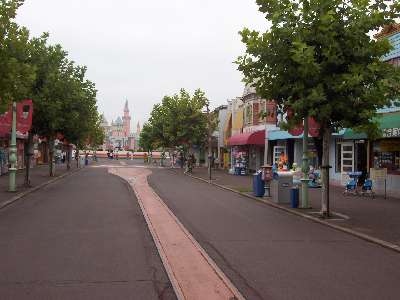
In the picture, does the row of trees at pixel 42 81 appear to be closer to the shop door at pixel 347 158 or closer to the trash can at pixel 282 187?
the trash can at pixel 282 187

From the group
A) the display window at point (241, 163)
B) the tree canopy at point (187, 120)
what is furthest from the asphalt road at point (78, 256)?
the tree canopy at point (187, 120)

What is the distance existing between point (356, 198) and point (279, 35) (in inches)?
371

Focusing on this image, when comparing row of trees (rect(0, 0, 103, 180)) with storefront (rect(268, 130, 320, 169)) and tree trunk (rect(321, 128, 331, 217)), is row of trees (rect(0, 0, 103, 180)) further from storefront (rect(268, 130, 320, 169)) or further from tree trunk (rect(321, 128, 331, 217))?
storefront (rect(268, 130, 320, 169))

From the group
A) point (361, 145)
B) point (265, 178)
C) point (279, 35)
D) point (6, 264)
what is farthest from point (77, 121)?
point (6, 264)

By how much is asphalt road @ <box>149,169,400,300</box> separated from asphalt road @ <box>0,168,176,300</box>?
1.18 m

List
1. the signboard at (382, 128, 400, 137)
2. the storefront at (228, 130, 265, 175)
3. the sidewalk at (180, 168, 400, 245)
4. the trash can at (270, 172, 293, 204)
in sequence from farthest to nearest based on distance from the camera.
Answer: the storefront at (228, 130, 265, 175) < the signboard at (382, 128, 400, 137) < the trash can at (270, 172, 293, 204) < the sidewalk at (180, 168, 400, 245)

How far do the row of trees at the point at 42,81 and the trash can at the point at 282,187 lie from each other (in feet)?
29.3

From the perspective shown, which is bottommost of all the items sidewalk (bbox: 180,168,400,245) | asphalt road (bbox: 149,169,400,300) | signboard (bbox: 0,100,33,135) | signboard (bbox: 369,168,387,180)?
asphalt road (bbox: 149,169,400,300)

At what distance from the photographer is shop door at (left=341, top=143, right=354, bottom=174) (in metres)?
28.1

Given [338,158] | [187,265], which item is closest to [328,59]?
[187,265]

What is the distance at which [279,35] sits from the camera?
14469 mm

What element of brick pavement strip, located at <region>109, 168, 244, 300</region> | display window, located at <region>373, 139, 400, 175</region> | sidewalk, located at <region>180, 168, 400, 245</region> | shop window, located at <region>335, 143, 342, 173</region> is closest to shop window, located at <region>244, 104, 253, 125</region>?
shop window, located at <region>335, 143, 342, 173</region>

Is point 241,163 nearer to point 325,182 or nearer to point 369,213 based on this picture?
point 369,213

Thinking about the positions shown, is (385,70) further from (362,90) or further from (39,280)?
(39,280)
